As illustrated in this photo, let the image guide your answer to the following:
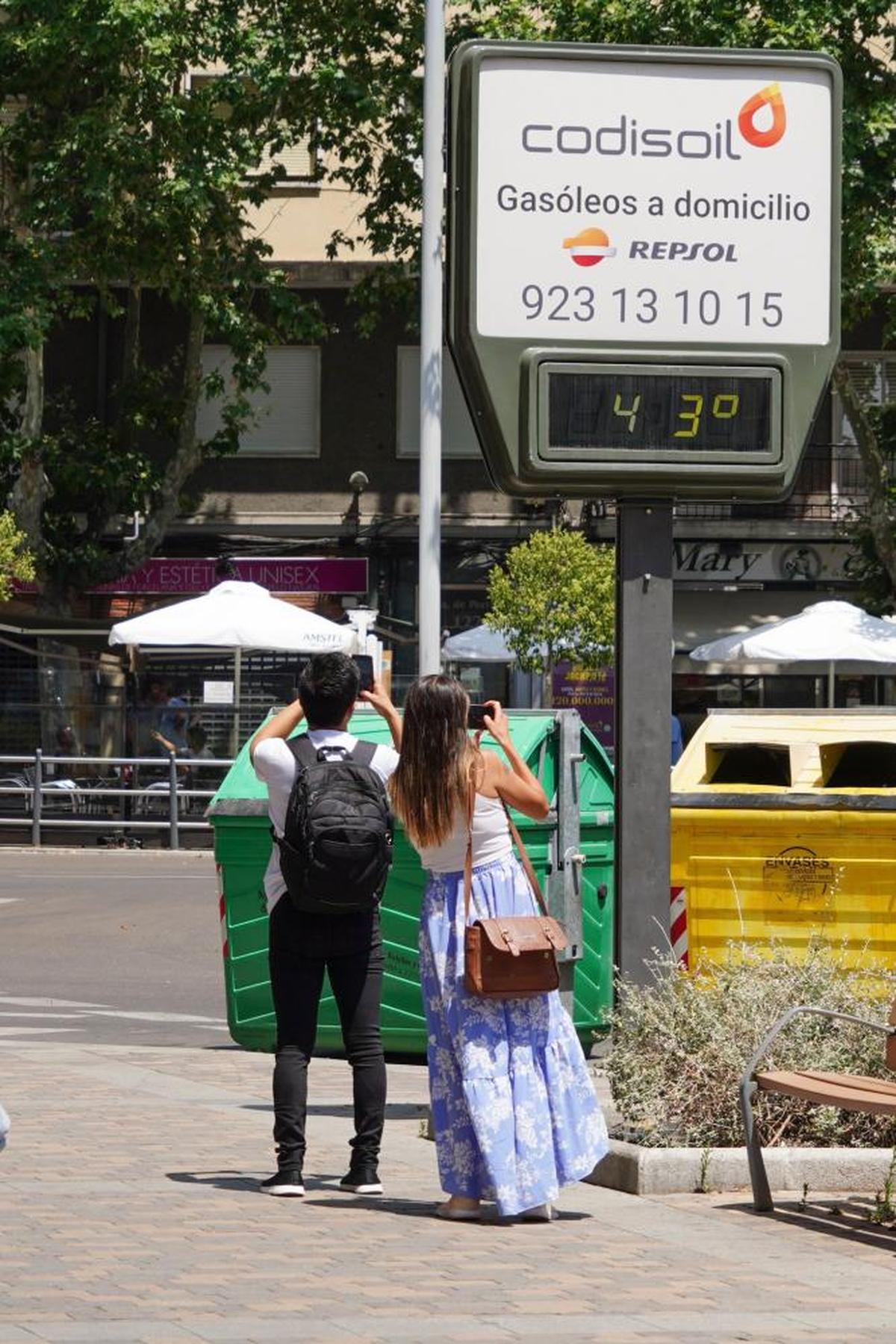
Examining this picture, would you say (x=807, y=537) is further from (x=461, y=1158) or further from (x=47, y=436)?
(x=461, y=1158)

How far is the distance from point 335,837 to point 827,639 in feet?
63.3

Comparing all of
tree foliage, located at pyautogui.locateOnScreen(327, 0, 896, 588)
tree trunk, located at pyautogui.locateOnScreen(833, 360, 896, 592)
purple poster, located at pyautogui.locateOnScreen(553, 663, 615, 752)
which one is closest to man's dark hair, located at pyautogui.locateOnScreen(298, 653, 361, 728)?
tree foliage, located at pyautogui.locateOnScreen(327, 0, 896, 588)

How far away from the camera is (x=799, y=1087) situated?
734 centimetres

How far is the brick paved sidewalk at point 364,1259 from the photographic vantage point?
5828 millimetres

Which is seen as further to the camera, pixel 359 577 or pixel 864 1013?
pixel 359 577

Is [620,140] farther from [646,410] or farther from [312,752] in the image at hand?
[312,752]

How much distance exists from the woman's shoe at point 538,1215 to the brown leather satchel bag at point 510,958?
0.63m

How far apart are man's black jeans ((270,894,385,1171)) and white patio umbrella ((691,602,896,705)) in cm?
1860

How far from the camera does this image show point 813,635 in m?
26.6

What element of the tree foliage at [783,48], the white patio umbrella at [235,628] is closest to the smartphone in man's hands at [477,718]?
the white patio umbrella at [235,628]

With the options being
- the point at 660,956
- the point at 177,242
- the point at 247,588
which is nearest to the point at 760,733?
the point at 660,956

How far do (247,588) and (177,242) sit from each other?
6.67m

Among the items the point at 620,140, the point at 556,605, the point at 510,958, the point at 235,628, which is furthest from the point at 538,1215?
the point at 556,605

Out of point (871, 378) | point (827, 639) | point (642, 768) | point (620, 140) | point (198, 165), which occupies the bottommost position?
point (642, 768)
